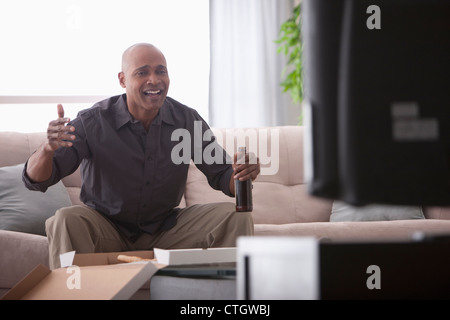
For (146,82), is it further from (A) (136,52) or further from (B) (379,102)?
(B) (379,102)

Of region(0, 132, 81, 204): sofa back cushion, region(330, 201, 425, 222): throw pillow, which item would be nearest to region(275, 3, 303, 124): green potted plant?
region(330, 201, 425, 222): throw pillow

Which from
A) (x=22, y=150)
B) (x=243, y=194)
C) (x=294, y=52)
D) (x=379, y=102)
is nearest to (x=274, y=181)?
(x=243, y=194)

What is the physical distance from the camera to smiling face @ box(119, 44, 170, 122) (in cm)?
241

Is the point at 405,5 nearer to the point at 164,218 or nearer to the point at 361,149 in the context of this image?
the point at 361,149

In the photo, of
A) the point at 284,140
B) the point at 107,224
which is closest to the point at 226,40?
the point at 284,140

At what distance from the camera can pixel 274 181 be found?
3080mm

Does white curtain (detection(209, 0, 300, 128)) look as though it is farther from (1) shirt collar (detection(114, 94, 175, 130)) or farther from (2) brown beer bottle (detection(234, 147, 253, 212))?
(2) brown beer bottle (detection(234, 147, 253, 212))

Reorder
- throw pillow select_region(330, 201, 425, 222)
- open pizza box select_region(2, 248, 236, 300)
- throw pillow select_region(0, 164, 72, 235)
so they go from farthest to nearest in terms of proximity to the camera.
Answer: throw pillow select_region(330, 201, 425, 222) < throw pillow select_region(0, 164, 72, 235) < open pizza box select_region(2, 248, 236, 300)

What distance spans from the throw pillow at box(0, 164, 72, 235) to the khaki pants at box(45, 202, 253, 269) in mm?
536

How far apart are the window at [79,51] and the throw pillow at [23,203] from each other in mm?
1281

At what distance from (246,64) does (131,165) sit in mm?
1982

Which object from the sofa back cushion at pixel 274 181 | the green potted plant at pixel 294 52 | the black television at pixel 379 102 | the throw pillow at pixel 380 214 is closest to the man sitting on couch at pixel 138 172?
the sofa back cushion at pixel 274 181

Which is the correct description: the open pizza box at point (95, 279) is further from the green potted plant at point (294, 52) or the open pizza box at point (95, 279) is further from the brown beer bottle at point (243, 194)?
the green potted plant at point (294, 52)

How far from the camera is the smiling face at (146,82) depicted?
2.41 metres
